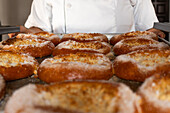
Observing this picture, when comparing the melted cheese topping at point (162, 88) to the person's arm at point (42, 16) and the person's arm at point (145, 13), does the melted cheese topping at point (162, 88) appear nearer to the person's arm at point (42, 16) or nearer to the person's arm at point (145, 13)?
the person's arm at point (145, 13)

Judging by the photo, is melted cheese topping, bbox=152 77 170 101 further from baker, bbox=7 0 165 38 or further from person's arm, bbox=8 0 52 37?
person's arm, bbox=8 0 52 37

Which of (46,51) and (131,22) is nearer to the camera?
(46,51)

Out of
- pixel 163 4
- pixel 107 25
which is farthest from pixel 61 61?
pixel 163 4

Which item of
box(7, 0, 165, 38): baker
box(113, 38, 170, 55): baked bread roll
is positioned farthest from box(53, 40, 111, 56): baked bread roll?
box(7, 0, 165, 38): baker

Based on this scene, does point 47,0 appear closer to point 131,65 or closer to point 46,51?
point 46,51

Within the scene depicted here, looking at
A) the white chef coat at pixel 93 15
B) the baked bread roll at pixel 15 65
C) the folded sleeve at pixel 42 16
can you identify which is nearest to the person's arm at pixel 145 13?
the white chef coat at pixel 93 15

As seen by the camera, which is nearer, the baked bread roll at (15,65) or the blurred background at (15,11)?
the baked bread roll at (15,65)

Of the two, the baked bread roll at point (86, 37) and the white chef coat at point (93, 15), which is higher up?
the white chef coat at point (93, 15)

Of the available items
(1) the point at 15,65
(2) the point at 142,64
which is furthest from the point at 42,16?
(2) the point at 142,64
